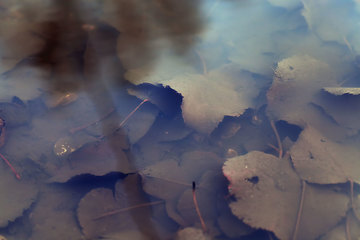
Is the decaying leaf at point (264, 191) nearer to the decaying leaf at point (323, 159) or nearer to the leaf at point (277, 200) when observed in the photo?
the leaf at point (277, 200)

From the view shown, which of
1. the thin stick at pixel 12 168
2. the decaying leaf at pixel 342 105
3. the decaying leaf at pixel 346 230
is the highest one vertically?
the decaying leaf at pixel 342 105

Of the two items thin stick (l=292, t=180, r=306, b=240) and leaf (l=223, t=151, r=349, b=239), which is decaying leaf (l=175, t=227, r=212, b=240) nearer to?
leaf (l=223, t=151, r=349, b=239)

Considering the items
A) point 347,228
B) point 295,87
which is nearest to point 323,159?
point 347,228

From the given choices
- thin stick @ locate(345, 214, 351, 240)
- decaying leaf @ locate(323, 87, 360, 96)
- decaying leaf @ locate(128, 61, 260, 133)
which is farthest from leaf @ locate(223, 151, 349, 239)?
decaying leaf @ locate(323, 87, 360, 96)

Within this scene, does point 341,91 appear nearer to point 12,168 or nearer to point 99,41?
point 99,41

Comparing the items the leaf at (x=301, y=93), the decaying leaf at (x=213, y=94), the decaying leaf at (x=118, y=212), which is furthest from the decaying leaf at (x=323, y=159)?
the decaying leaf at (x=118, y=212)

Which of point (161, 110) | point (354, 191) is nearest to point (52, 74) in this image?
point (161, 110)

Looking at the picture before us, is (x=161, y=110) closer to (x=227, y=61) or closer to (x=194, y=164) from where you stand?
(x=194, y=164)
